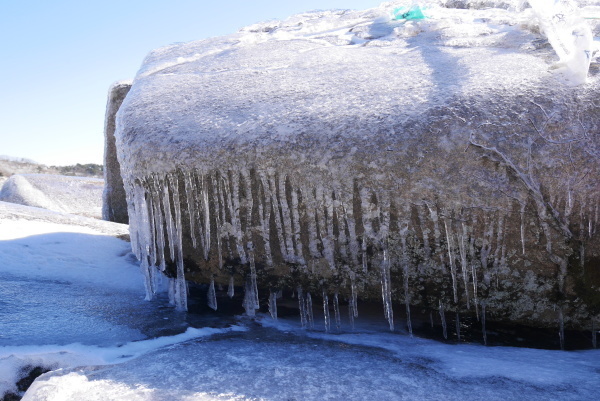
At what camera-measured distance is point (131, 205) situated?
2.72 meters

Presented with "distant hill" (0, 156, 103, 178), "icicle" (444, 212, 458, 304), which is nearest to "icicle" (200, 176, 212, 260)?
"icicle" (444, 212, 458, 304)

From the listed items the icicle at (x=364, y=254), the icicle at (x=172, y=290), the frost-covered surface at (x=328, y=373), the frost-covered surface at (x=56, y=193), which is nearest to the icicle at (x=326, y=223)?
the icicle at (x=364, y=254)

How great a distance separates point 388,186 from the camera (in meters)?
2.20

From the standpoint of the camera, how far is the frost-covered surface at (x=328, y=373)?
1628 mm

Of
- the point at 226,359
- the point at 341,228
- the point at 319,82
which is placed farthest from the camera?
the point at 319,82

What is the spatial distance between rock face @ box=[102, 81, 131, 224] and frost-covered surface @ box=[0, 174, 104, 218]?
2.70 metres

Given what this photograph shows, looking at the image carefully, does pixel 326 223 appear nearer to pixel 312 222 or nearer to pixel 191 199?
pixel 312 222

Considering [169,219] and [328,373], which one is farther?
[169,219]

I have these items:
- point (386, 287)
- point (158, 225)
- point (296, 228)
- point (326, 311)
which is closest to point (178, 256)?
point (158, 225)

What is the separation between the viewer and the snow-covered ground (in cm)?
165

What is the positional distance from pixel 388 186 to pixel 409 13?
6.59 feet

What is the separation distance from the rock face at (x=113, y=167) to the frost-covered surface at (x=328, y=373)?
277 cm

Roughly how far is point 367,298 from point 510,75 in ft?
3.95

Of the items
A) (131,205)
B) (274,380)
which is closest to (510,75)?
(274,380)
